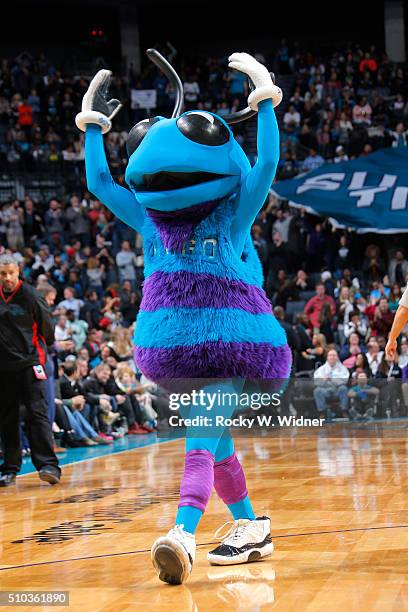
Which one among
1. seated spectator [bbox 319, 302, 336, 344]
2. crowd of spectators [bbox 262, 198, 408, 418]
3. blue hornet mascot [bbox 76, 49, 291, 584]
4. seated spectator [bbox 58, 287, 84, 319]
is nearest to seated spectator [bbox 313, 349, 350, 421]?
crowd of spectators [bbox 262, 198, 408, 418]

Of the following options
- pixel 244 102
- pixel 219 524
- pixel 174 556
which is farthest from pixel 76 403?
pixel 244 102

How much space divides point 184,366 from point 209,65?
17998mm

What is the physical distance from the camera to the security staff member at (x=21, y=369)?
6.65m

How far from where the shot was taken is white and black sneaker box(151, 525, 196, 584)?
3.32 meters

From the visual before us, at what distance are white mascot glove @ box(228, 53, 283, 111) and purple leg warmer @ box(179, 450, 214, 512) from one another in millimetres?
1314

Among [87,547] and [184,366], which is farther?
[87,547]

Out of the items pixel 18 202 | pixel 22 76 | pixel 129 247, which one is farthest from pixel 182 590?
pixel 22 76

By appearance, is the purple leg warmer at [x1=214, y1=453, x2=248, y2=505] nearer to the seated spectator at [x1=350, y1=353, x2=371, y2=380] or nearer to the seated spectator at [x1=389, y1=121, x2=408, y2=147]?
the seated spectator at [x1=350, y1=353, x2=371, y2=380]

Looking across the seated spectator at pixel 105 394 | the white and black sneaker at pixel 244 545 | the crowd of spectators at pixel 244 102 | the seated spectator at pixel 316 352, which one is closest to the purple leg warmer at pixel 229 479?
the white and black sneaker at pixel 244 545

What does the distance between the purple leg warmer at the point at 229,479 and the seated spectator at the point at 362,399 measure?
207 inches

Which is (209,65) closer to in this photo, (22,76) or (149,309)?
(22,76)

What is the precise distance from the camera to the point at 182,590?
3318 millimetres

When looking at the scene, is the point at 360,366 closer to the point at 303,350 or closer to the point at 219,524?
the point at 303,350

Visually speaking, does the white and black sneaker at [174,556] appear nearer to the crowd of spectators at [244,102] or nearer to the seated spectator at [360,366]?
the seated spectator at [360,366]
